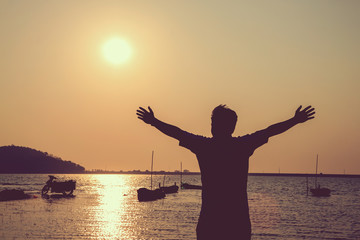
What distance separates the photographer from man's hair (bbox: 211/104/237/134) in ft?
15.1

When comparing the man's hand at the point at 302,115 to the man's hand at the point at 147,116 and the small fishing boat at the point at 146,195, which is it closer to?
the man's hand at the point at 147,116

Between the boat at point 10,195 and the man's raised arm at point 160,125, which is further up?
the man's raised arm at point 160,125

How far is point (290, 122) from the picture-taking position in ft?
15.8

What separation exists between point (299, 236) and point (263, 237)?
10.1 feet

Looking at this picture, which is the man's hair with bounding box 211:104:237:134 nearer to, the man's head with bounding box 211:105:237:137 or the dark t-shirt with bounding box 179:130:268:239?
the man's head with bounding box 211:105:237:137

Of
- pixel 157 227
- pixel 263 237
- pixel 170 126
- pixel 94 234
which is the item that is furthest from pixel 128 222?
pixel 170 126

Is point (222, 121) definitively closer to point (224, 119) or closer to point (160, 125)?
point (224, 119)

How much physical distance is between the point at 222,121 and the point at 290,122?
2.45 ft

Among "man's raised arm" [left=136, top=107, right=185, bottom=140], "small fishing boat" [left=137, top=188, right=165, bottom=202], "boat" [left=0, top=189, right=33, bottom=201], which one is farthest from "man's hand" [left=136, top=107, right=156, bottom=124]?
"small fishing boat" [left=137, top=188, right=165, bottom=202]

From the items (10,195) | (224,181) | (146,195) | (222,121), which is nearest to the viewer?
(224,181)

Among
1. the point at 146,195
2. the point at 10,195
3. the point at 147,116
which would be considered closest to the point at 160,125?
the point at 147,116

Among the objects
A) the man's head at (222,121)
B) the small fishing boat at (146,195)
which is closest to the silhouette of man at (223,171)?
the man's head at (222,121)

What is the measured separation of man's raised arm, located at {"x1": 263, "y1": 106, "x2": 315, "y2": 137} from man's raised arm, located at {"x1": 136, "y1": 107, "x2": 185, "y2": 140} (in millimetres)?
897

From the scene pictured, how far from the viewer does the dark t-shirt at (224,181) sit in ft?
14.8
